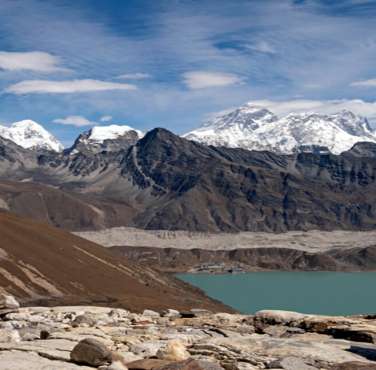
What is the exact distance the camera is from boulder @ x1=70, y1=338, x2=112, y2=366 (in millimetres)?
17688

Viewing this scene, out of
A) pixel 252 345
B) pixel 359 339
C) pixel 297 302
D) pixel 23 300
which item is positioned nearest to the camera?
pixel 252 345

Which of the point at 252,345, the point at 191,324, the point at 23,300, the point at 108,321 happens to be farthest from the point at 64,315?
the point at 23,300

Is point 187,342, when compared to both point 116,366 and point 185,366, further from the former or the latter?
point 116,366

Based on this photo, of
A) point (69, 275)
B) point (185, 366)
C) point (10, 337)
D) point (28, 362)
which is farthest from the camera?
point (69, 275)

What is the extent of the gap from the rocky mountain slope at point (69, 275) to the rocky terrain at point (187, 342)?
68.0 metres

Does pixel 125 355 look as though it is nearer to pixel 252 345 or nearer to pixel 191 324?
pixel 252 345

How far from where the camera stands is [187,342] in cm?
2181

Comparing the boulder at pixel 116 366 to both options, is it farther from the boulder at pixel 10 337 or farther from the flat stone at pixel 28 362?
the boulder at pixel 10 337

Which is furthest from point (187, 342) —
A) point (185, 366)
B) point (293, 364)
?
point (185, 366)

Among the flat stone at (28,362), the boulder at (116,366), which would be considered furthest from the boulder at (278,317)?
the flat stone at (28,362)

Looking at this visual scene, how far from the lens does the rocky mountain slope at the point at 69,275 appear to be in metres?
104

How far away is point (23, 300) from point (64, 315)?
219 feet

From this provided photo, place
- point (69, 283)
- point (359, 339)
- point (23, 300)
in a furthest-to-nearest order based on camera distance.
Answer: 1. point (69, 283)
2. point (23, 300)
3. point (359, 339)

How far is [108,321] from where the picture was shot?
28.4 m
